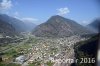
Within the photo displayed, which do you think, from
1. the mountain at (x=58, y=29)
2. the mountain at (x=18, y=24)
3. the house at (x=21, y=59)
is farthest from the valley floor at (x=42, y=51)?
the mountain at (x=18, y=24)

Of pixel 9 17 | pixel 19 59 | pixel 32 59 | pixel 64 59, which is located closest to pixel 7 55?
Answer: pixel 19 59

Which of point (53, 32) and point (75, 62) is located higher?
point (53, 32)

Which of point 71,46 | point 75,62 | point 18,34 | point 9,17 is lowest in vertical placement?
point 75,62

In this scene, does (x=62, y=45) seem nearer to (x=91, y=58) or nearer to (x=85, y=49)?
(x=85, y=49)

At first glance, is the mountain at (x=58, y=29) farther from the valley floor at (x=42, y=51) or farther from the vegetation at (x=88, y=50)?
the vegetation at (x=88, y=50)

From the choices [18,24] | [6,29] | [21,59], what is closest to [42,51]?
[21,59]

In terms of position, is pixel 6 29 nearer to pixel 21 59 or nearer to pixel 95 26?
pixel 21 59
